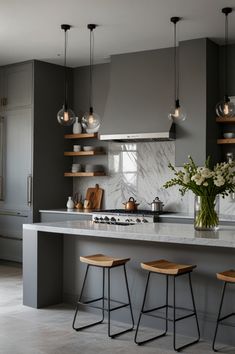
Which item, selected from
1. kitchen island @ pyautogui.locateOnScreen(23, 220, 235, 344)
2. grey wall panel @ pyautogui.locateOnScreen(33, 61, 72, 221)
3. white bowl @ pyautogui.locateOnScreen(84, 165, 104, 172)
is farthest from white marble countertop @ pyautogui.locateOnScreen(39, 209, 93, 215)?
kitchen island @ pyautogui.locateOnScreen(23, 220, 235, 344)

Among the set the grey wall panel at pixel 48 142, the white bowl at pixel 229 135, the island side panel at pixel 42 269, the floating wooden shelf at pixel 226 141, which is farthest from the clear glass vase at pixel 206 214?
the grey wall panel at pixel 48 142

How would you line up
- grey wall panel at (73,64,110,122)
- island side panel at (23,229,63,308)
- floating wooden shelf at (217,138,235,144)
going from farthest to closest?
grey wall panel at (73,64,110,122) → floating wooden shelf at (217,138,235,144) → island side panel at (23,229,63,308)

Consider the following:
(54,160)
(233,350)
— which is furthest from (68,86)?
(233,350)

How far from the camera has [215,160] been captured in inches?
251

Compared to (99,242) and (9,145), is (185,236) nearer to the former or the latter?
(99,242)

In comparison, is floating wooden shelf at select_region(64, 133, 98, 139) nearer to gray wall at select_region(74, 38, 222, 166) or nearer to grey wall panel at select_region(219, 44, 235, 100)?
gray wall at select_region(74, 38, 222, 166)

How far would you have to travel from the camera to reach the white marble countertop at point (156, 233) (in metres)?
3.85

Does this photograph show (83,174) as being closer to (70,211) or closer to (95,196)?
(95,196)

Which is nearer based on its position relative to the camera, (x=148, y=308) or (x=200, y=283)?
(x=200, y=283)

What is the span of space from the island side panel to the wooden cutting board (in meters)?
2.30

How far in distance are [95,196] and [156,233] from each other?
3561 millimetres

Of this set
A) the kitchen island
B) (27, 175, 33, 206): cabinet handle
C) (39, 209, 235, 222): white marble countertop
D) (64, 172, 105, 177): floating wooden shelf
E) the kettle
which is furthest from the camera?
(64, 172, 105, 177): floating wooden shelf

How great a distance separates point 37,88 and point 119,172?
1644mm

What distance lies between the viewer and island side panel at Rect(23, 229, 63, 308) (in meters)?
5.19
